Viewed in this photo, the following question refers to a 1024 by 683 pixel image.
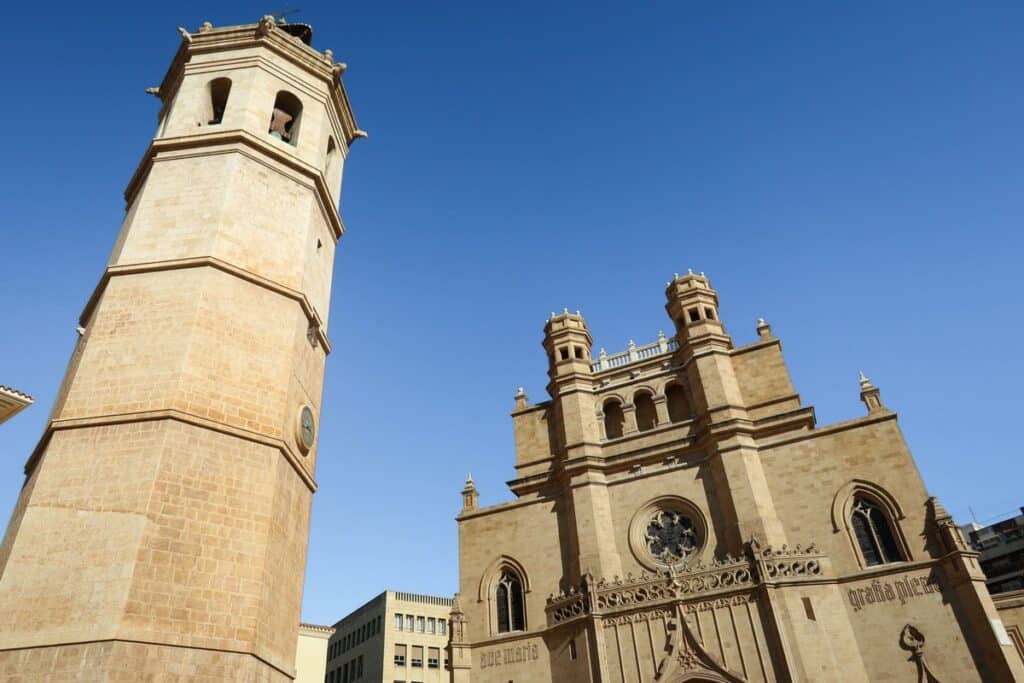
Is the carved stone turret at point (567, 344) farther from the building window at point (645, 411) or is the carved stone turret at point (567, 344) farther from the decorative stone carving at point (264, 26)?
the decorative stone carving at point (264, 26)

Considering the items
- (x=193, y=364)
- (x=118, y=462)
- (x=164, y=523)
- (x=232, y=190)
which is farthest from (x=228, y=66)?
(x=164, y=523)

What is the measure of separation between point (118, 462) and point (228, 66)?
980cm

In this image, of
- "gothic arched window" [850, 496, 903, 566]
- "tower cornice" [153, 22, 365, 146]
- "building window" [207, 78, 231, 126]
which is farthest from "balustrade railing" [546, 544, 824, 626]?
"building window" [207, 78, 231, 126]

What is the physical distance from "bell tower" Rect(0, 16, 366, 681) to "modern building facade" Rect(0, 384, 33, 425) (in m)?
3.24

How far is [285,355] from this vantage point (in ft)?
41.2

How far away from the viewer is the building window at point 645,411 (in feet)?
93.2

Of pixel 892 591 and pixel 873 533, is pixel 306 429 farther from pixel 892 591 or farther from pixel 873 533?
pixel 873 533

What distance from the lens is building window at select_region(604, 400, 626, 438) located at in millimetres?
28734

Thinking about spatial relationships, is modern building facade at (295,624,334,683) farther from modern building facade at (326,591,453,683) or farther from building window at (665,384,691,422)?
building window at (665,384,691,422)

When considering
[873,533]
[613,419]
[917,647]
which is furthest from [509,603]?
[917,647]

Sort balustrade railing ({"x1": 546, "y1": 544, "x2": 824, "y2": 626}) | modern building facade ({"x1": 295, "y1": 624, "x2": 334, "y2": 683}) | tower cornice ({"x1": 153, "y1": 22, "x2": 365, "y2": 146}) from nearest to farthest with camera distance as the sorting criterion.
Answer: tower cornice ({"x1": 153, "y1": 22, "x2": 365, "y2": 146}) < balustrade railing ({"x1": 546, "y1": 544, "x2": 824, "y2": 626}) < modern building facade ({"x1": 295, "y1": 624, "x2": 334, "y2": 683})

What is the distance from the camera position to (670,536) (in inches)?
967

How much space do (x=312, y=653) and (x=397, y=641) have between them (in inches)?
244

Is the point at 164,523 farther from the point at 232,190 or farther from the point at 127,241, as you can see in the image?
the point at 232,190
